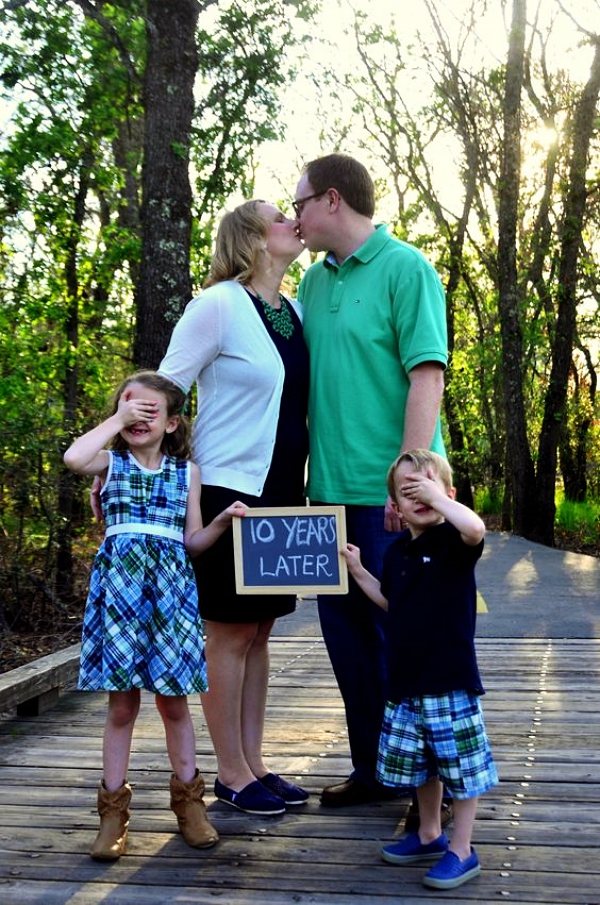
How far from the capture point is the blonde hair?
342 cm

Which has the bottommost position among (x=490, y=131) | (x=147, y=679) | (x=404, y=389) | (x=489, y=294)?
→ (x=147, y=679)

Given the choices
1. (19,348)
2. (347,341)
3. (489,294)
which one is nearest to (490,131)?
(489,294)

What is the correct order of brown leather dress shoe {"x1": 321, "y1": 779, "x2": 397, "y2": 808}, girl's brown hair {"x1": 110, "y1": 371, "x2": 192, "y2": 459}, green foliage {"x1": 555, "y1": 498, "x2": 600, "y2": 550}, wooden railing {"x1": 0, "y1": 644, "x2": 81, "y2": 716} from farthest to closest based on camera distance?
1. green foliage {"x1": 555, "y1": 498, "x2": 600, "y2": 550}
2. wooden railing {"x1": 0, "y1": 644, "x2": 81, "y2": 716}
3. brown leather dress shoe {"x1": 321, "y1": 779, "x2": 397, "y2": 808}
4. girl's brown hair {"x1": 110, "y1": 371, "x2": 192, "y2": 459}

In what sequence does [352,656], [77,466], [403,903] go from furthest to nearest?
[352,656]
[77,466]
[403,903]

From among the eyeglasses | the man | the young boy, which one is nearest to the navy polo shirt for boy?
the young boy

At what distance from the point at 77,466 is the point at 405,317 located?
1181mm

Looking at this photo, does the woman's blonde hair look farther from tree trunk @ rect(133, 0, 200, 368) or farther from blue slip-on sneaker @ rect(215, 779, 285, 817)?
tree trunk @ rect(133, 0, 200, 368)

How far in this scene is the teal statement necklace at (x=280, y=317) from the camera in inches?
153

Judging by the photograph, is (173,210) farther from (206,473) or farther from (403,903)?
(403,903)

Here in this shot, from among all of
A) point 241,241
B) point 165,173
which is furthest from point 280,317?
point 165,173

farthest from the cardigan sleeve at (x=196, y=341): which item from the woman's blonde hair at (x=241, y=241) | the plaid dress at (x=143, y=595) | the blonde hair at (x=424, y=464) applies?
the blonde hair at (x=424, y=464)

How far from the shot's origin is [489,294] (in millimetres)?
28406

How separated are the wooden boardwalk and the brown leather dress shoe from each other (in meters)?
0.04

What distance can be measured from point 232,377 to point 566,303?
1413cm
